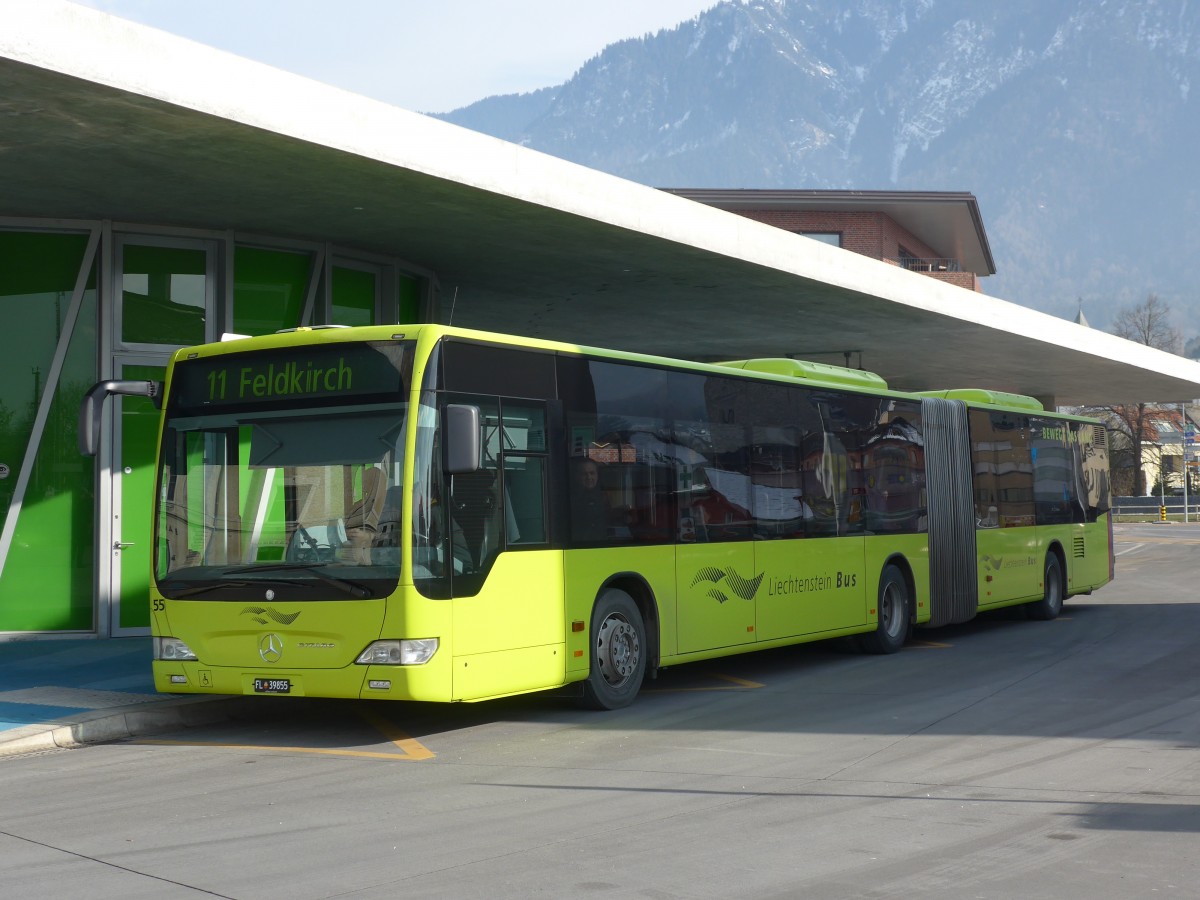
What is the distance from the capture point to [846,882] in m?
5.90

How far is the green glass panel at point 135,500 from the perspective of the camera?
16297 millimetres

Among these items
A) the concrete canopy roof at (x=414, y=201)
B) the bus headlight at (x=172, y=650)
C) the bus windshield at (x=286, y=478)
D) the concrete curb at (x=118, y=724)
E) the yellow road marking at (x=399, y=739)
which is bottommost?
the yellow road marking at (x=399, y=739)

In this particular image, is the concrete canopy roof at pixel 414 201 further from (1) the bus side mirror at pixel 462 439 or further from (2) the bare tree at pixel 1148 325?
(2) the bare tree at pixel 1148 325

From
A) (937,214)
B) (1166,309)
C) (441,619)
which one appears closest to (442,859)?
(441,619)

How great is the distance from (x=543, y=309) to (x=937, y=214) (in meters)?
27.0

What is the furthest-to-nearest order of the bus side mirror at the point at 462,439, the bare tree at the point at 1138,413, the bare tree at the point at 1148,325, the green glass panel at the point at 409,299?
1. the bare tree at the point at 1148,325
2. the bare tree at the point at 1138,413
3. the green glass panel at the point at 409,299
4. the bus side mirror at the point at 462,439

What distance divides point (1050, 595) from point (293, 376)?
551 inches

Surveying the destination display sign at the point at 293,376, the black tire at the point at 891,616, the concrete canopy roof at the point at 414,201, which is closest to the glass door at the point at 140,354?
the concrete canopy roof at the point at 414,201

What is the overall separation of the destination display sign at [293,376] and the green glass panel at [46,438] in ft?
20.5

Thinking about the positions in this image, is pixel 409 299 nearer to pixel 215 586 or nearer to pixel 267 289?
pixel 267 289

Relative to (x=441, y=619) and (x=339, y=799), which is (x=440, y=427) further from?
(x=339, y=799)

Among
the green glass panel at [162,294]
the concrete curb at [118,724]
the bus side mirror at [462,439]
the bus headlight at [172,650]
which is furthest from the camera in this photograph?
the green glass panel at [162,294]

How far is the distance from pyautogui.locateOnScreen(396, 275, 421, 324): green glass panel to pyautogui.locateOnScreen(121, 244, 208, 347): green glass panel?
10.6 ft

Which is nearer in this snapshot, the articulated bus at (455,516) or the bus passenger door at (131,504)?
the articulated bus at (455,516)
